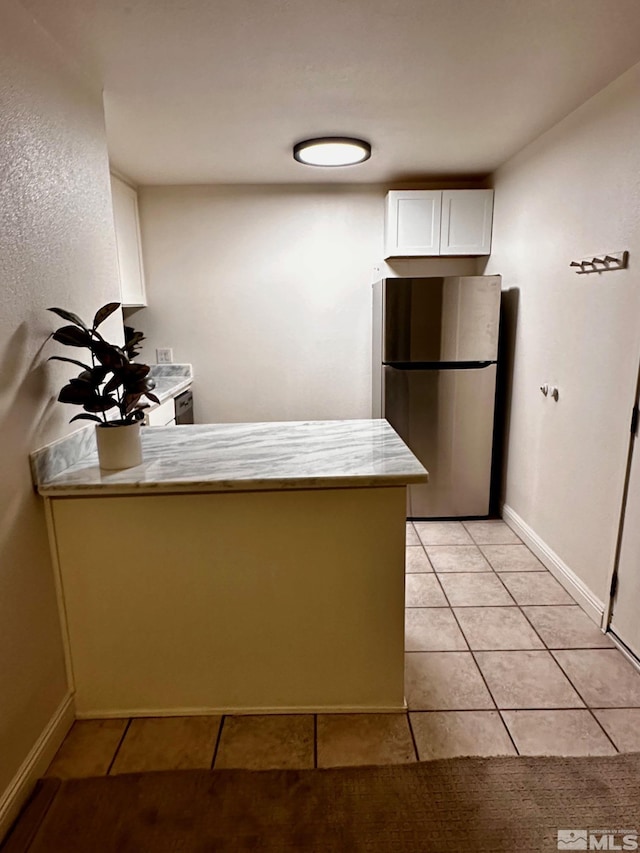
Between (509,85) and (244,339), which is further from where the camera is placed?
(244,339)

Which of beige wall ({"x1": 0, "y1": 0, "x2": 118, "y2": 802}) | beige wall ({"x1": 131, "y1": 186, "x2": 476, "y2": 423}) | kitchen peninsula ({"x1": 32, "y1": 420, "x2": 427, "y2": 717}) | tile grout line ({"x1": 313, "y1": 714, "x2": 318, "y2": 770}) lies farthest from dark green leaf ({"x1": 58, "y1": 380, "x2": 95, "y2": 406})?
beige wall ({"x1": 131, "y1": 186, "x2": 476, "y2": 423})

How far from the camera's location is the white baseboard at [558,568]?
2273 mm

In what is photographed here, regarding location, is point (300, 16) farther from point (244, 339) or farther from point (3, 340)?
point (244, 339)

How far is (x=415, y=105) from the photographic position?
2.24 metres

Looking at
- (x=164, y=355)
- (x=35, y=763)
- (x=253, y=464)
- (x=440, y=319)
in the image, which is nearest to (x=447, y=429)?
(x=440, y=319)

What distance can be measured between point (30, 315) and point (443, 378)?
2336 mm

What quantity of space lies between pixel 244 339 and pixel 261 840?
9.74 feet

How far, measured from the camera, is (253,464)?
1.68 metres

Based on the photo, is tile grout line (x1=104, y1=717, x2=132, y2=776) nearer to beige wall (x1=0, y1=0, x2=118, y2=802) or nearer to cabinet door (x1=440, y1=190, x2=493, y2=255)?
beige wall (x1=0, y1=0, x2=118, y2=802)

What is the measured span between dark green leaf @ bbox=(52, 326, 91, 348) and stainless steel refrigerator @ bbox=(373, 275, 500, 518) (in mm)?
1953

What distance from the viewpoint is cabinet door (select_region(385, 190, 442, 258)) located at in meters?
3.35

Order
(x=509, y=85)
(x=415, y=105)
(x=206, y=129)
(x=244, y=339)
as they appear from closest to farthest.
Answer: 1. (x=509, y=85)
2. (x=415, y=105)
3. (x=206, y=129)
4. (x=244, y=339)

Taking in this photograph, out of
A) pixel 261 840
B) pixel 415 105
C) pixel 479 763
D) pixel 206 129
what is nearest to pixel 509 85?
pixel 415 105

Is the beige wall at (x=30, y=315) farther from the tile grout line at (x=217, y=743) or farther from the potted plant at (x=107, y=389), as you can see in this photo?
the tile grout line at (x=217, y=743)
